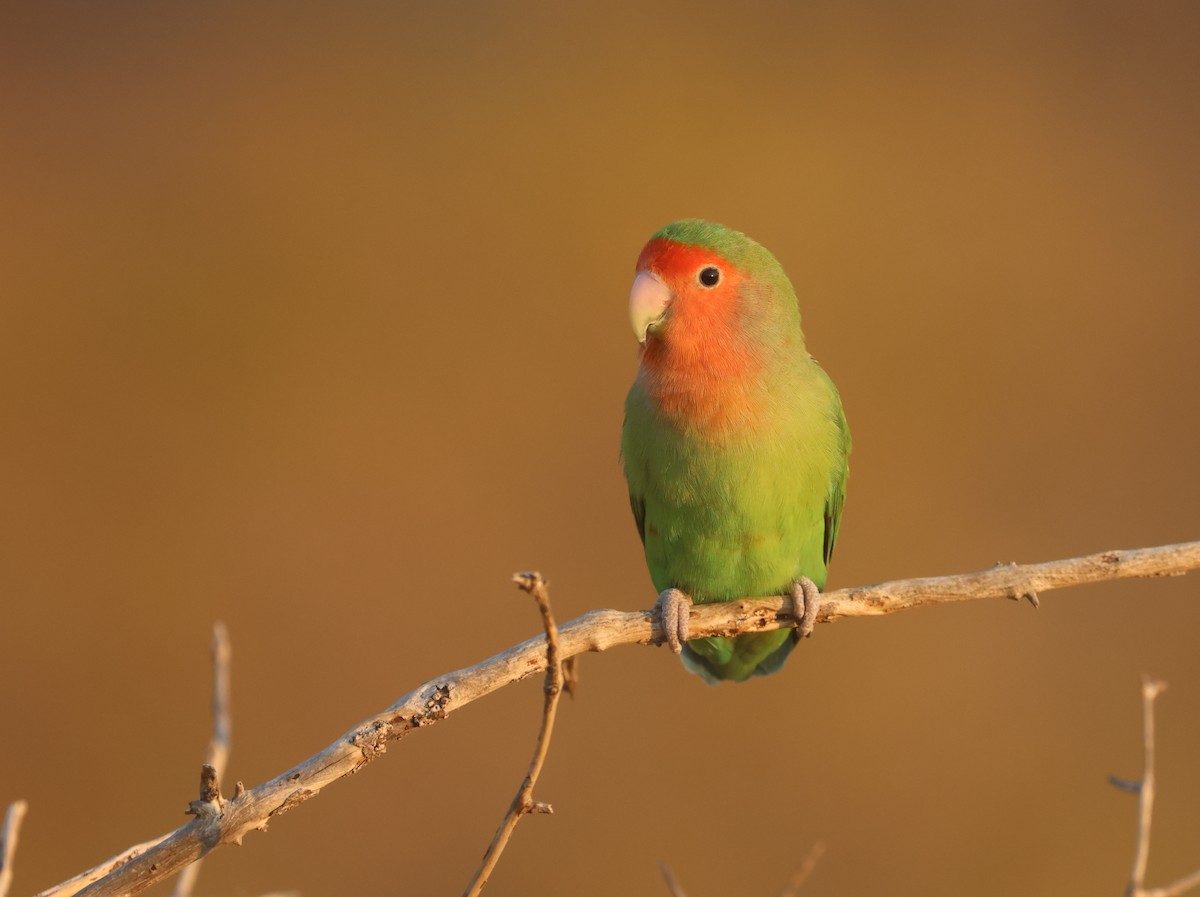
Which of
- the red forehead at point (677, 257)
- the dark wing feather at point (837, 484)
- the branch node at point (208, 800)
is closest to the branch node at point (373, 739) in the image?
the branch node at point (208, 800)

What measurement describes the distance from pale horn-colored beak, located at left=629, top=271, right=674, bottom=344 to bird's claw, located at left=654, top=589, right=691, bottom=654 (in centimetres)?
60

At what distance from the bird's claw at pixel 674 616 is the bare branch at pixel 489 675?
0.03 meters

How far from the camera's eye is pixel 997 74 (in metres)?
5.01

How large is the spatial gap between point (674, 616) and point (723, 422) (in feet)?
1.46

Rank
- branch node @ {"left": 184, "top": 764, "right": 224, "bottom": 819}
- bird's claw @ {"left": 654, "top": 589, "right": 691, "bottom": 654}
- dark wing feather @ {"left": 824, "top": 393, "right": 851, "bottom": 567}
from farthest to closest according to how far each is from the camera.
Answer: dark wing feather @ {"left": 824, "top": 393, "right": 851, "bottom": 567} < bird's claw @ {"left": 654, "top": 589, "right": 691, "bottom": 654} < branch node @ {"left": 184, "top": 764, "right": 224, "bottom": 819}

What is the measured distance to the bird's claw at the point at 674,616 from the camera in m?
2.37

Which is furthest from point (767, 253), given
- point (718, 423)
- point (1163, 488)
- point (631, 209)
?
point (1163, 488)

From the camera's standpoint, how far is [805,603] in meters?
2.49

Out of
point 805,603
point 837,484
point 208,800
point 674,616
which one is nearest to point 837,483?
point 837,484

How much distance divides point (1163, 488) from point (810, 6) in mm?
2804

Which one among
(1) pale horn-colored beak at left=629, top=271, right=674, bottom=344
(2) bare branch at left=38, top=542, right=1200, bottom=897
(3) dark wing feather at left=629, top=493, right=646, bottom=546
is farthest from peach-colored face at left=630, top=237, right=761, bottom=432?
(2) bare branch at left=38, top=542, right=1200, bottom=897

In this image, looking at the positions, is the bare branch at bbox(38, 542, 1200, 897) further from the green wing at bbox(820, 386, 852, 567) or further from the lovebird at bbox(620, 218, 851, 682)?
the green wing at bbox(820, 386, 852, 567)

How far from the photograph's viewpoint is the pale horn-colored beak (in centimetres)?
242

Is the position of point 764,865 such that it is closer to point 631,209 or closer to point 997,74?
point 631,209
